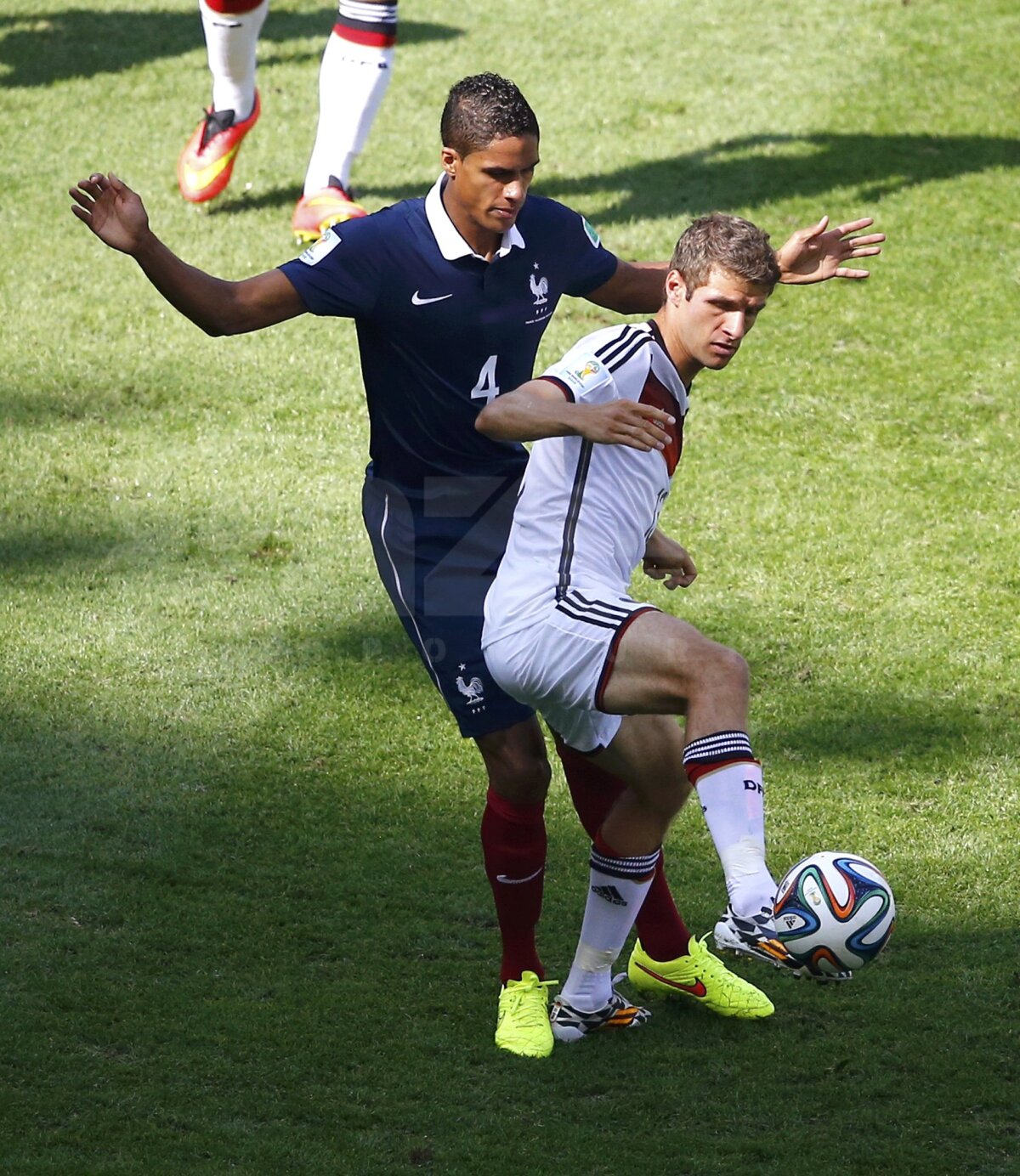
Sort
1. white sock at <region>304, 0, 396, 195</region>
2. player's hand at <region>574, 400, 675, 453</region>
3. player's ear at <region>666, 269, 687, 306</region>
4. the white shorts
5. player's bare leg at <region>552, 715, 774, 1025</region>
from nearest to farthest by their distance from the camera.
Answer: player's hand at <region>574, 400, 675, 453</region>, the white shorts, player's ear at <region>666, 269, 687, 306</region>, player's bare leg at <region>552, 715, 774, 1025</region>, white sock at <region>304, 0, 396, 195</region>

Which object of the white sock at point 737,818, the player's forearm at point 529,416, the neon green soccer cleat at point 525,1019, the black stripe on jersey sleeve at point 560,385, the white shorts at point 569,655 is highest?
the black stripe on jersey sleeve at point 560,385

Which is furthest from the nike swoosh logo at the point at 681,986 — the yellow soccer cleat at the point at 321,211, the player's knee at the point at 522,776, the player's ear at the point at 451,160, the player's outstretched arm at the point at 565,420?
the yellow soccer cleat at the point at 321,211

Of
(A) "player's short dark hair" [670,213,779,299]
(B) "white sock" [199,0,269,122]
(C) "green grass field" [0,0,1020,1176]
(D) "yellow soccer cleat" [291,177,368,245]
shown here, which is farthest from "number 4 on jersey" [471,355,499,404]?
(B) "white sock" [199,0,269,122]

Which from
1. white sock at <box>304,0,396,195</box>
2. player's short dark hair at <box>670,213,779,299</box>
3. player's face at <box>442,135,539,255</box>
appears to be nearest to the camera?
player's short dark hair at <box>670,213,779,299</box>

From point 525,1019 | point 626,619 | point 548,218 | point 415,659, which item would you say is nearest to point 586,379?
point 626,619

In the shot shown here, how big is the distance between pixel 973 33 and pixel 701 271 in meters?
8.75

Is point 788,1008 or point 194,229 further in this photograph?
point 194,229

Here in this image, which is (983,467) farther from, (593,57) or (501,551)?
(593,57)

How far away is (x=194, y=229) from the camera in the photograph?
9.41 meters

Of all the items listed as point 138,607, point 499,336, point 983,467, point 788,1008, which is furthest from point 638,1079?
point 983,467

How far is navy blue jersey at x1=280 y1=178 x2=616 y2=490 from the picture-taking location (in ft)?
A: 14.1

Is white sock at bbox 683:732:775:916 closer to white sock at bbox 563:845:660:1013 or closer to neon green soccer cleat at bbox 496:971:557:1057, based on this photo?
white sock at bbox 563:845:660:1013

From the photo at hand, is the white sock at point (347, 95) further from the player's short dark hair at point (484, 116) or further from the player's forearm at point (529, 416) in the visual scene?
the player's forearm at point (529, 416)

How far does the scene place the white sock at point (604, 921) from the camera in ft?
13.6
